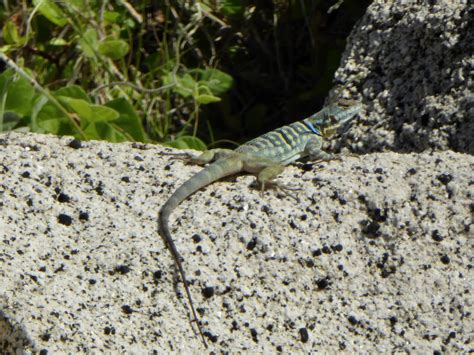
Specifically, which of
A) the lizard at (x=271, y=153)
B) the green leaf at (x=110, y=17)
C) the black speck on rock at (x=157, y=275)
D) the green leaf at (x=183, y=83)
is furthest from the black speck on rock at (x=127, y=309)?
the green leaf at (x=110, y=17)

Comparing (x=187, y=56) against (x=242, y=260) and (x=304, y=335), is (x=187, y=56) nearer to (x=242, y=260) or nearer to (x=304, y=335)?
(x=242, y=260)

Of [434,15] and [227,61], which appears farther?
[227,61]

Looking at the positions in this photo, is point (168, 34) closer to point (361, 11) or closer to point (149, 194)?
point (361, 11)

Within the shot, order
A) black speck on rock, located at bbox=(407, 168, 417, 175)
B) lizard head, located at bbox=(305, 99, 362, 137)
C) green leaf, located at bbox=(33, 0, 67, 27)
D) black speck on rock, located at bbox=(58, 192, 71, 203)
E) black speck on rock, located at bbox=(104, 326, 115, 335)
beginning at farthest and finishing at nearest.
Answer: green leaf, located at bbox=(33, 0, 67, 27), lizard head, located at bbox=(305, 99, 362, 137), black speck on rock, located at bbox=(407, 168, 417, 175), black speck on rock, located at bbox=(58, 192, 71, 203), black speck on rock, located at bbox=(104, 326, 115, 335)

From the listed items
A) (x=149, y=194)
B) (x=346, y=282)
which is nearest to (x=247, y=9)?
(x=149, y=194)

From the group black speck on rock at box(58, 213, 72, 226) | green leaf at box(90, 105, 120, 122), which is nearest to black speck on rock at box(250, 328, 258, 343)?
black speck on rock at box(58, 213, 72, 226)

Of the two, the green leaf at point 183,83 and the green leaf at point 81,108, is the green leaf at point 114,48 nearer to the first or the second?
the green leaf at point 183,83

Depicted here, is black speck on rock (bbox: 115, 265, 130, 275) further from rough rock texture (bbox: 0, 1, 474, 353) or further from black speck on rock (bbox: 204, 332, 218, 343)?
black speck on rock (bbox: 204, 332, 218, 343)
